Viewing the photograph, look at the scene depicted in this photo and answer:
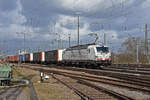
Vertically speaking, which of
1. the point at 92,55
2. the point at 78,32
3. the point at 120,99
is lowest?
the point at 120,99

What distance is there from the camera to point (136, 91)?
1159cm

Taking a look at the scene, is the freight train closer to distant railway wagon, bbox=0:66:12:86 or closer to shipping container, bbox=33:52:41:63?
shipping container, bbox=33:52:41:63

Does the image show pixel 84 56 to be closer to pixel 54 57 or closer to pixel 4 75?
pixel 54 57

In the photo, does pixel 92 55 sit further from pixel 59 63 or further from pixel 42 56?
pixel 42 56

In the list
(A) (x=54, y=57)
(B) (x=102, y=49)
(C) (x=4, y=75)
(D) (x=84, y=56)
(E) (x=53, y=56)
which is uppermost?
(B) (x=102, y=49)

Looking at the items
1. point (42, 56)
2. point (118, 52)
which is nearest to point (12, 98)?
point (42, 56)

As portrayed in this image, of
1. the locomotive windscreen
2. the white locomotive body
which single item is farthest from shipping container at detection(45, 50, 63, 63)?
the locomotive windscreen

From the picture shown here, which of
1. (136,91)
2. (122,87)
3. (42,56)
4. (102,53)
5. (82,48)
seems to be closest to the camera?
(136,91)

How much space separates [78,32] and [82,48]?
8033 millimetres

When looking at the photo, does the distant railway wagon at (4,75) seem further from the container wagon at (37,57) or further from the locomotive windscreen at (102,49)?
the container wagon at (37,57)

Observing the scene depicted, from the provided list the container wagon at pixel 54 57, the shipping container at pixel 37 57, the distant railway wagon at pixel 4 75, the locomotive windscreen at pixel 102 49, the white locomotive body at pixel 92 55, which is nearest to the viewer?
the distant railway wagon at pixel 4 75

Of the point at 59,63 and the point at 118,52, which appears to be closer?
the point at 59,63

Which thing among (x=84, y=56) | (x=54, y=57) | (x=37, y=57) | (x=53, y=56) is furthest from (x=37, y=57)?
(x=84, y=56)

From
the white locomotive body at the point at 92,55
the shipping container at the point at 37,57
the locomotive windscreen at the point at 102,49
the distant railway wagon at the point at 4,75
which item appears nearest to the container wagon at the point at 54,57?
the shipping container at the point at 37,57
